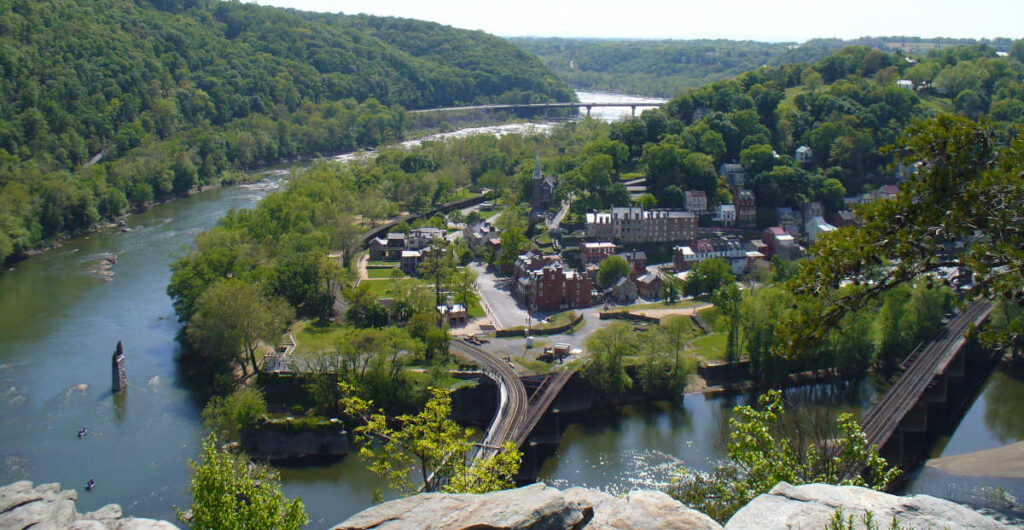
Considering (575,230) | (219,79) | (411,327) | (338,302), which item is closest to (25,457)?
(411,327)

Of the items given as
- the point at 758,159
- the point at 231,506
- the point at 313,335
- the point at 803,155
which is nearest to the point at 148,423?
the point at 313,335

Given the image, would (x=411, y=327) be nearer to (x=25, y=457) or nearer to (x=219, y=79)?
(x=25, y=457)

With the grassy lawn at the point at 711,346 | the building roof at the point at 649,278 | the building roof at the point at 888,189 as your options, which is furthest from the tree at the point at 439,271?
the building roof at the point at 888,189

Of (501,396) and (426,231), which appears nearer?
(501,396)

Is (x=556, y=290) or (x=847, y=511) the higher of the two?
(x=847, y=511)

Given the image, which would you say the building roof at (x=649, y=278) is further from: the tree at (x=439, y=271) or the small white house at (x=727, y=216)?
the small white house at (x=727, y=216)

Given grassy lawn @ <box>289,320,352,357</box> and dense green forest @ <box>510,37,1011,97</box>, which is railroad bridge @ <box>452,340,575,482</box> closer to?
grassy lawn @ <box>289,320,352,357</box>

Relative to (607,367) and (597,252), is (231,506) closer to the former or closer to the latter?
(607,367)
